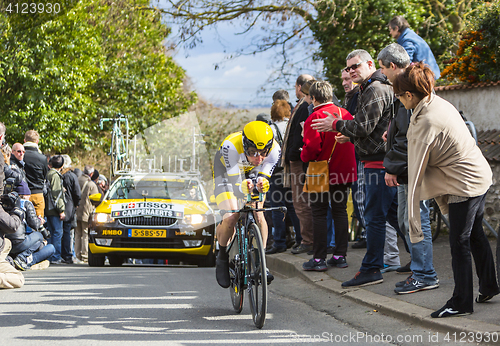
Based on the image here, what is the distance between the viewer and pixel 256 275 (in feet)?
16.6

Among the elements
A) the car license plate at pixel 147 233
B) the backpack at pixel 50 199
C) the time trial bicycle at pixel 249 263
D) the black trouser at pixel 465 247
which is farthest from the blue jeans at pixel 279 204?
the backpack at pixel 50 199

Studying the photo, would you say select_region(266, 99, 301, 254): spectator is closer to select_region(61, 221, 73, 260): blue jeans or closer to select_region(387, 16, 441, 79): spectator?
select_region(387, 16, 441, 79): spectator

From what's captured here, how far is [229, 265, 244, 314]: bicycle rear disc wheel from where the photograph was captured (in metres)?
5.45

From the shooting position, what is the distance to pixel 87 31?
2584cm

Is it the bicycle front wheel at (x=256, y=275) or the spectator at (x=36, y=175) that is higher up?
the spectator at (x=36, y=175)

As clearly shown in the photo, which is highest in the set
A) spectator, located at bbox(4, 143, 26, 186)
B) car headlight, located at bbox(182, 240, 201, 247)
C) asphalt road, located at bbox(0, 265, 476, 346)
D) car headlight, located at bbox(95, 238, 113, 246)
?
spectator, located at bbox(4, 143, 26, 186)

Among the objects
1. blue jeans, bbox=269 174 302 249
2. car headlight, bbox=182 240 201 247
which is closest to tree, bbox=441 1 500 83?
blue jeans, bbox=269 174 302 249

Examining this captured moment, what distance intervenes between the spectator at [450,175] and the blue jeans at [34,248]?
6.35m

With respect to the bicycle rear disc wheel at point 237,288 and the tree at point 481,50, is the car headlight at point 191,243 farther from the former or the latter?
the tree at point 481,50

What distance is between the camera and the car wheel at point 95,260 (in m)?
9.91

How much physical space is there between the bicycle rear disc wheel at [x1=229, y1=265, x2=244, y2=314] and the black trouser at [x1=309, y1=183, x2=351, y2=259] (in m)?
1.57

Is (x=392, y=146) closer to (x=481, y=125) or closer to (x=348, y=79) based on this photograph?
(x=348, y=79)

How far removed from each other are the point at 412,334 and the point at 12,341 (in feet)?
10.1

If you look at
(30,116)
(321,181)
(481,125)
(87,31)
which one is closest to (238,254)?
(321,181)
